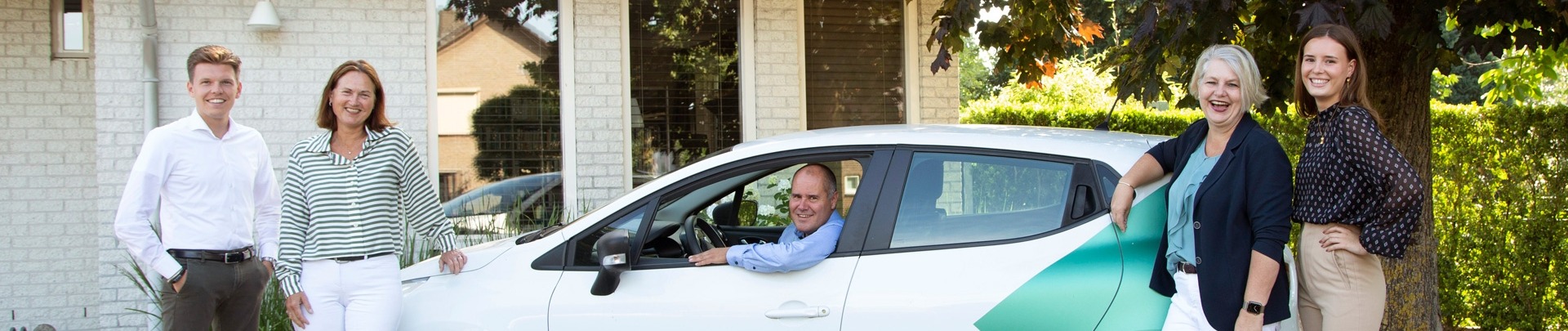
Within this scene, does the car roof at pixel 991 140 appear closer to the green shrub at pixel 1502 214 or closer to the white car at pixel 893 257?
the white car at pixel 893 257

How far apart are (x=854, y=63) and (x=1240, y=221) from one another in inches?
199

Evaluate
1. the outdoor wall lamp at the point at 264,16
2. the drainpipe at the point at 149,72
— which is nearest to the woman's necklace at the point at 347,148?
the outdoor wall lamp at the point at 264,16

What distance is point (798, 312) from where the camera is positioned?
3492 millimetres

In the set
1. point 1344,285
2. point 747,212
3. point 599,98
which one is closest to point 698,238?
point 747,212

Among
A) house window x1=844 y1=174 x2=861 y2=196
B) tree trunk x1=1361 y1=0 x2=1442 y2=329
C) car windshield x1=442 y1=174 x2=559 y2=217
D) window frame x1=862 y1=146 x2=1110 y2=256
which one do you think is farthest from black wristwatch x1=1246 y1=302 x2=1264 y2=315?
car windshield x1=442 y1=174 x2=559 y2=217

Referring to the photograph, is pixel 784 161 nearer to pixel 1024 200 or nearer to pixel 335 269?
pixel 1024 200

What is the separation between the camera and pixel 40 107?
7559mm

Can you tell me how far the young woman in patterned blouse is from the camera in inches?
121

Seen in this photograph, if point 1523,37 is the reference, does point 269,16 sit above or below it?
above

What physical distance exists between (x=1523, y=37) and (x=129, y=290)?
24.2 ft

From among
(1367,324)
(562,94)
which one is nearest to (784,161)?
(1367,324)

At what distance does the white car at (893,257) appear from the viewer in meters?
3.35

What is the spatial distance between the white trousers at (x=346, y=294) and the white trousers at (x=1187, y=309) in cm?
239

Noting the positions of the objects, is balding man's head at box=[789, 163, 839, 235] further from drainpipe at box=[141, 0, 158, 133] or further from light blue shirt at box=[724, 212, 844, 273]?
drainpipe at box=[141, 0, 158, 133]
